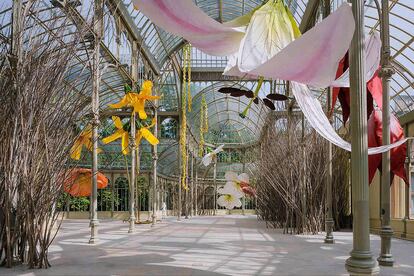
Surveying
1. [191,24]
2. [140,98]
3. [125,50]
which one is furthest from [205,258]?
[125,50]

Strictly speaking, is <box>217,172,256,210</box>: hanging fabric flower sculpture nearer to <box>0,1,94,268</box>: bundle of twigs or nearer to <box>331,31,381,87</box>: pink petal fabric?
<box>0,1,94,268</box>: bundle of twigs

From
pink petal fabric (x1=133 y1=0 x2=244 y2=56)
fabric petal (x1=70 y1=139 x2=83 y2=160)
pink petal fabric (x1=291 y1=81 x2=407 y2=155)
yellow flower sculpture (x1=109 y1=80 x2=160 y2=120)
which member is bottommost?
fabric petal (x1=70 y1=139 x2=83 y2=160)

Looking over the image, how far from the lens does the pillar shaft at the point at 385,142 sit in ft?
18.9

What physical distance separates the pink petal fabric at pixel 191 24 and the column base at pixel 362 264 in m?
1.70

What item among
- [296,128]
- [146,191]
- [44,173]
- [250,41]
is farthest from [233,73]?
[146,191]

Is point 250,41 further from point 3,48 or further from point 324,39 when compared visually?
point 3,48

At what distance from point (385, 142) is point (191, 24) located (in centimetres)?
317

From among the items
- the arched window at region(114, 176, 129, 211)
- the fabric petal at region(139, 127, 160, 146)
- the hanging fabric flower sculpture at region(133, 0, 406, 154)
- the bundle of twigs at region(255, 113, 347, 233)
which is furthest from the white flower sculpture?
the hanging fabric flower sculpture at region(133, 0, 406, 154)

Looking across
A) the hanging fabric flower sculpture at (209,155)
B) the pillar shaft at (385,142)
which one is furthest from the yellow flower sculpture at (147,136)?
the hanging fabric flower sculpture at (209,155)

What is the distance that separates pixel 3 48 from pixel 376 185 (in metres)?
9.55

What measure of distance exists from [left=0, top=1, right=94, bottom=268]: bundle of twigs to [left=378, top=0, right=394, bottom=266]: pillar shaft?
10.7 ft

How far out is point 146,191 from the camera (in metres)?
24.0

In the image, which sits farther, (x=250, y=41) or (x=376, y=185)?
(x=376, y=185)

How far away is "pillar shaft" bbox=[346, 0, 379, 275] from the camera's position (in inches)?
128
